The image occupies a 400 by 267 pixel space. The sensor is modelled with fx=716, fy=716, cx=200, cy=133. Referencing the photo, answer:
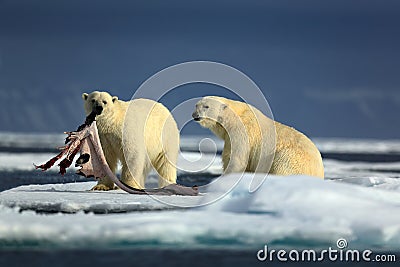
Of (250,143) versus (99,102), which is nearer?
(250,143)

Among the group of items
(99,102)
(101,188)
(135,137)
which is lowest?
(101,188)

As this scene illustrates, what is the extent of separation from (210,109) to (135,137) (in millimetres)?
989

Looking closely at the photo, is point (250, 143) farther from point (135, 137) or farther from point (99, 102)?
point (99, 102)

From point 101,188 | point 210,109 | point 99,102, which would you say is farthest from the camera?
point 101,188

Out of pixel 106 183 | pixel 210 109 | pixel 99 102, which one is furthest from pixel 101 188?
pixel 210 109

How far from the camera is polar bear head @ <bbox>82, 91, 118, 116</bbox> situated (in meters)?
7.61

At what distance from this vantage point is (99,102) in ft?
25.0

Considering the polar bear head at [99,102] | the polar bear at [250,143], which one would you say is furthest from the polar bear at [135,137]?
the polar bear at [250,143]

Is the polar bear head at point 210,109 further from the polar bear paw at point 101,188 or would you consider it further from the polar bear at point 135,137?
the polar bear paw at point 101,188

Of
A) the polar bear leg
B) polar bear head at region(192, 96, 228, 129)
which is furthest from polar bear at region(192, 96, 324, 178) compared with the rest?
the polar bear leg

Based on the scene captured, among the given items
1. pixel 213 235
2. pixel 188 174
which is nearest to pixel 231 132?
pixel 213 235

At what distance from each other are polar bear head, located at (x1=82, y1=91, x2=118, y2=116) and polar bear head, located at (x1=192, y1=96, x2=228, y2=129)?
1051 millimetres

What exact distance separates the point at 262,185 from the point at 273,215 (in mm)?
366

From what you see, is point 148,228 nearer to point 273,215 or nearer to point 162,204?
point 273,215
